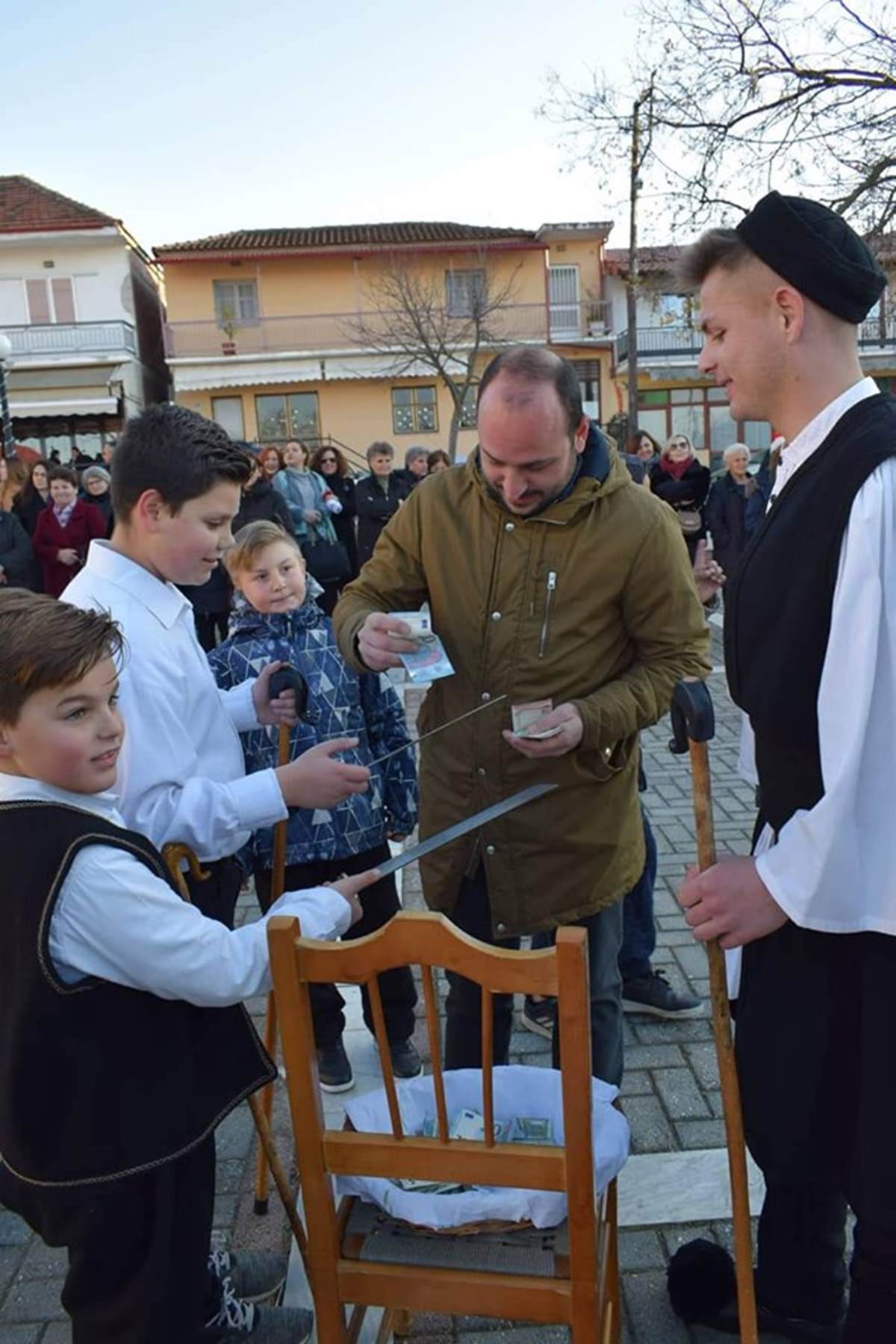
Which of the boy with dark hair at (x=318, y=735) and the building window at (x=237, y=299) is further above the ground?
the building window at (x=237, y=299)

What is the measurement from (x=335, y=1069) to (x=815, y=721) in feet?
7.73

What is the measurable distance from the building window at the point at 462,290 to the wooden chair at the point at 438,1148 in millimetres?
33521

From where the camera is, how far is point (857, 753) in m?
1.62

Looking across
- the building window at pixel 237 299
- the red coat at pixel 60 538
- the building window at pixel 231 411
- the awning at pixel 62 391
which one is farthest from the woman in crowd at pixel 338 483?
the building window at pixel 237 299

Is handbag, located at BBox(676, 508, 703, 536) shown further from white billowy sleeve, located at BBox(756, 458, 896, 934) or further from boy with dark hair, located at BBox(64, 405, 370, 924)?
white billowy sleeve, located at BBox(756, 458, 896, 934)

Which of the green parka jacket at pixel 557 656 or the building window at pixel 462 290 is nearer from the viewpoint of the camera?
the green parka jacket at pixel 557 656

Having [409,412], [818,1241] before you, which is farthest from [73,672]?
[409,412]

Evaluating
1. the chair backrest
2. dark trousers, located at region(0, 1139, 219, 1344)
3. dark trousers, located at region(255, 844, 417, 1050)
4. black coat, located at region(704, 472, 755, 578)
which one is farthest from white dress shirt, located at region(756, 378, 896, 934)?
black coat, located at region(704, 472, 755, 578)

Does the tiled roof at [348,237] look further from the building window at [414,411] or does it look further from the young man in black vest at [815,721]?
the young man in black vest at [815,721]

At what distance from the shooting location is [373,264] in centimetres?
3453

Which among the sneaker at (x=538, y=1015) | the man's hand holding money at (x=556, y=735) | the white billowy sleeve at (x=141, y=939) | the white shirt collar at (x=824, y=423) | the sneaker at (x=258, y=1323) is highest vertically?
the white shirt collar at (x=824, y=423)

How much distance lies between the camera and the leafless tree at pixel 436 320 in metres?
32.5

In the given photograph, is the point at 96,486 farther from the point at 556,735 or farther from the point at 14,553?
the point at 556,735

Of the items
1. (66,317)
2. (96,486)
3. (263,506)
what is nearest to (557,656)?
(263,506)
